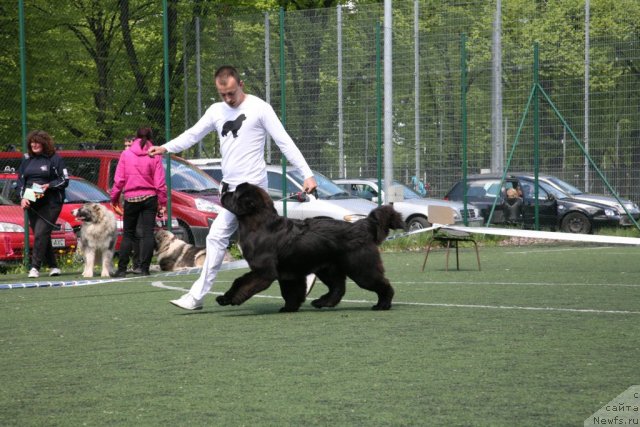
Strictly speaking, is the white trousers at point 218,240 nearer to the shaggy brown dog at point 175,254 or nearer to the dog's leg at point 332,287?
the dog's leg at point 332,287

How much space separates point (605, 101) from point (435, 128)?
3.39 m

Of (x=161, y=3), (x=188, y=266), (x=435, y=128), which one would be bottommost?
(x=188, y=266)

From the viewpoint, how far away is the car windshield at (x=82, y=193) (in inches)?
679

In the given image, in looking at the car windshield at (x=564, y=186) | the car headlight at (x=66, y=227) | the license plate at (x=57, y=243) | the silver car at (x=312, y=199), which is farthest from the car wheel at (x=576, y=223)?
the license plate at (x=57, y=243)

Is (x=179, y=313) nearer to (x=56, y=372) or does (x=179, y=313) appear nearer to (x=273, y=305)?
(x=273, y=305)

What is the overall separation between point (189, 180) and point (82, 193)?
87.5 inches

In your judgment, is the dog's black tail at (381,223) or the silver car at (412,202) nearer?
the dog's black tail at (381,223)

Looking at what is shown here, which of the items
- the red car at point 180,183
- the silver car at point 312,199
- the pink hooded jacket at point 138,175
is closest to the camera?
the pink hooded jacket at point 138,175

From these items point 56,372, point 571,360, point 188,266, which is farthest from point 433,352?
point 188,266

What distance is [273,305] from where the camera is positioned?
10.4m

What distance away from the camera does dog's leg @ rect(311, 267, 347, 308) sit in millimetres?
9695

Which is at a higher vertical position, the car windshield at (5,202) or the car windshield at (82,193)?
the car windshield at (82,193)

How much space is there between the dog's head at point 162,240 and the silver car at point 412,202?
5.75 metres

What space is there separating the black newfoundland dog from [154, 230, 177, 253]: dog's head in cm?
662
